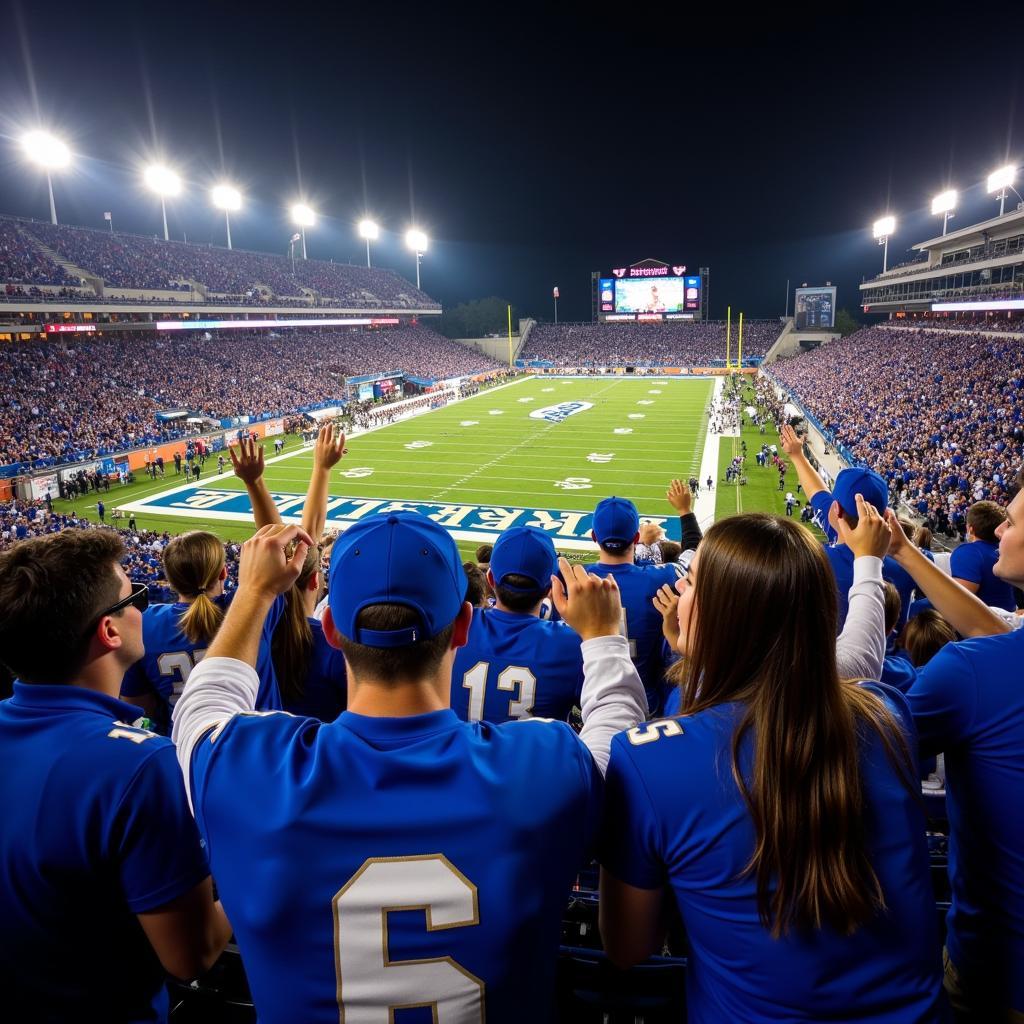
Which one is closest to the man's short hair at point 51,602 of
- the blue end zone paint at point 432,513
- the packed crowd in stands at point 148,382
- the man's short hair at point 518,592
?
the man's short hair at point 518,592

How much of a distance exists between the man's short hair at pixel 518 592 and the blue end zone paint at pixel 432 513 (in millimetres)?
15743

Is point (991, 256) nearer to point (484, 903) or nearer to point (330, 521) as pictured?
point (330, 521)

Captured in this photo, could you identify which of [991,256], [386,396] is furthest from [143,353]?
[991,256]

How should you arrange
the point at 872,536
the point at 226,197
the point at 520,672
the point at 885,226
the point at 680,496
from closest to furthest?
the point at 872,536, the point at 520,672, the point at 680,496, the point at 226,197, the point at 885,226

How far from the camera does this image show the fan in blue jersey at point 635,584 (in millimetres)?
4102

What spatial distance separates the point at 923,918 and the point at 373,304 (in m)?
75.2

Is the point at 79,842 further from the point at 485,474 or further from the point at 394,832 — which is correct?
the point at 485,474

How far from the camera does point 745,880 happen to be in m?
1.44

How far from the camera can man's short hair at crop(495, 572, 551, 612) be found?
3203mm

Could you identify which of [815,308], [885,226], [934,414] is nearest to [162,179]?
[934,414]

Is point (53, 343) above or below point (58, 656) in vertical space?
above

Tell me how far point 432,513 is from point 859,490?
1947 centimetres

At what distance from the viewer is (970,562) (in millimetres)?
5211

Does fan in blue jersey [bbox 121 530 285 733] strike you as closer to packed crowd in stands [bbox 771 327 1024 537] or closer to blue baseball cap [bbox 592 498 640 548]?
blue baseball cap [bbox 592 498 640 548]
